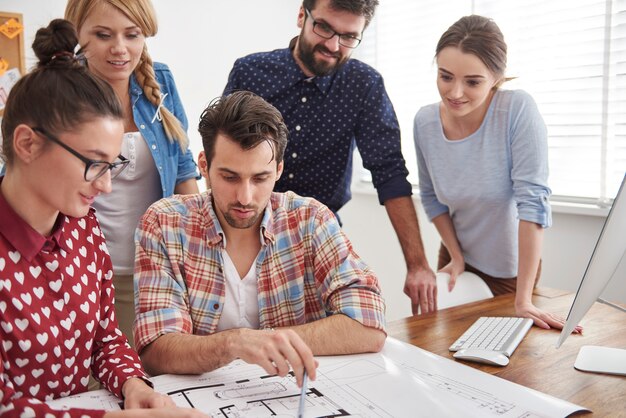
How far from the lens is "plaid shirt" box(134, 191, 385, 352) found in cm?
130

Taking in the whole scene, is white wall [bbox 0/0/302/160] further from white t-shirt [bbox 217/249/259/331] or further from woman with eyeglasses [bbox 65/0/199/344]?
white t-shirt [bbox 217/249/259/331]

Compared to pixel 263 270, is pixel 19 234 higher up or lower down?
higher up

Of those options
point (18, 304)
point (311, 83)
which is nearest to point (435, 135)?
point (311, 83)

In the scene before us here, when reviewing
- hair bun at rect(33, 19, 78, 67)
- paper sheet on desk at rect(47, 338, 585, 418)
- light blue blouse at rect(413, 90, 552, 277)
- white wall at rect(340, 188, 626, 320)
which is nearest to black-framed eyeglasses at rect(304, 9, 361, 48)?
light blue blouse at rect(413, 90, 552, 277)

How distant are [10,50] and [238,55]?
1240 mm

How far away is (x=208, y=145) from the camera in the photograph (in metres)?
1.44

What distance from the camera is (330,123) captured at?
1.98 meters

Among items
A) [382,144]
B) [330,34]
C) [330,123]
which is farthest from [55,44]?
[382,144]

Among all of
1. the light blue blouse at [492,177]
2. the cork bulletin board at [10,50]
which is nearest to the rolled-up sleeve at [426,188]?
the light blue blouse at [492,177]

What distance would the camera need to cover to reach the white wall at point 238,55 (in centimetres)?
263

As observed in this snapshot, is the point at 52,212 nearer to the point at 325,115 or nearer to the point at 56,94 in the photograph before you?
the point at 56,94

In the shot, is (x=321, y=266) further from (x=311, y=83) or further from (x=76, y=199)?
(x=311, y=83)

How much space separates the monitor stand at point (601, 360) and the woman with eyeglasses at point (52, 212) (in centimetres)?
83

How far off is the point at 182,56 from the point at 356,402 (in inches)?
103
